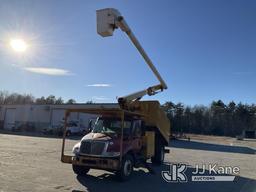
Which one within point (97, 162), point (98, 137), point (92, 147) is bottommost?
point (97, 162)

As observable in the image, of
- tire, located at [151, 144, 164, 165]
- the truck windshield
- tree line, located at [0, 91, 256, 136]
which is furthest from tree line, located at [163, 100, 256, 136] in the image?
the truck windshield

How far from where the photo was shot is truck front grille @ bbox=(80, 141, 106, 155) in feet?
36.3

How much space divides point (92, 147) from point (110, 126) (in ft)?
4.99

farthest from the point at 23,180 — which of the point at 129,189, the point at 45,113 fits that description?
the point at 45,113

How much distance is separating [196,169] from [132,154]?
445 centimetres

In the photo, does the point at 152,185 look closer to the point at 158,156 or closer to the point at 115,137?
the point at 115,137

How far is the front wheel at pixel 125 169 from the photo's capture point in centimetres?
1091

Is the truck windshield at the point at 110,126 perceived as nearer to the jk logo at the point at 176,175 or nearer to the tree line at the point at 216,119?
the jk logo at the point at 176,175

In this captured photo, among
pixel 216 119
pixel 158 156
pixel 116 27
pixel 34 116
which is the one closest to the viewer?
pixel 116 27

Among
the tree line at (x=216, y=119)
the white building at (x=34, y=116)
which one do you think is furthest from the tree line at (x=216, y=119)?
the white building at (x=34, y=116)

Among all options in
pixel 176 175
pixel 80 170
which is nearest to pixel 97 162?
pixel 80 170

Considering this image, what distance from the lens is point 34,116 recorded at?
5588 centimetres

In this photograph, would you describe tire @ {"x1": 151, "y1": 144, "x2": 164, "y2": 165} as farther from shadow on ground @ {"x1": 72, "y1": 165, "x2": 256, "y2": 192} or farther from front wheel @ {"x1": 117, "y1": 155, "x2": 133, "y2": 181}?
front wheel @ {"x1": 117, "y1": 155, "x2": 133, "y2": 181}

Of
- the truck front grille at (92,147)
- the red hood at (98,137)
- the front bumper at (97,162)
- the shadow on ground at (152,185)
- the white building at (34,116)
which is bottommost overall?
the shadow on ground at (152,185)
